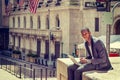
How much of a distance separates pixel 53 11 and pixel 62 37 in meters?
5.00

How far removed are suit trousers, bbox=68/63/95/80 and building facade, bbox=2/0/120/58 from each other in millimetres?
25206

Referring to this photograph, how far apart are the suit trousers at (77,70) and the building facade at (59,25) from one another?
992 inches

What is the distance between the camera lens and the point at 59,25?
140 ft

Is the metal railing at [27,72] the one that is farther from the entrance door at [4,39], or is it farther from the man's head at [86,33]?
the entrance door at [4,39]

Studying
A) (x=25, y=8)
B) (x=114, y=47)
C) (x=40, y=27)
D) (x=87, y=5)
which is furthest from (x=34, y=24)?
(x=114, y=47)

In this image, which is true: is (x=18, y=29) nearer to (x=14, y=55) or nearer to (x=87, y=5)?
(x=14, y=55)

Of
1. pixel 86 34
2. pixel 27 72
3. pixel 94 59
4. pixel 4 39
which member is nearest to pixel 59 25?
pixel 27 72

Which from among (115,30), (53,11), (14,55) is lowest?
(14,55)

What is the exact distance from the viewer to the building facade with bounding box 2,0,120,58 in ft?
121

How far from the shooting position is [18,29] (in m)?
55.9

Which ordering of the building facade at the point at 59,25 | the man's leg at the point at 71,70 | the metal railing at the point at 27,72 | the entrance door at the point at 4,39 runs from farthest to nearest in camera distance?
the entrance door at the point at 4,39 → the building facade at the point at 59,25 → the metal railing at the point at 27,72 → the man's leg at the point at 71,70

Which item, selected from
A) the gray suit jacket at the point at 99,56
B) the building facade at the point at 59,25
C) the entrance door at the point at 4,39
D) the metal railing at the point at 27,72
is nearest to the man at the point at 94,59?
the gray suit jacket at the point at 99,56

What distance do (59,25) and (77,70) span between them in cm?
3499

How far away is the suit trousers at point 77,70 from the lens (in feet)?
25.2
